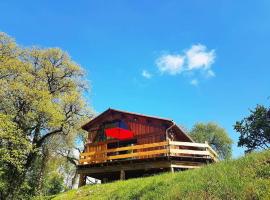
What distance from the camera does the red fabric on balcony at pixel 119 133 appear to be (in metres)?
28.9

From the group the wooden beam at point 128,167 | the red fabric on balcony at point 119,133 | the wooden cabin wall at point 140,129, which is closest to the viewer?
the wooden beam at point 128,167

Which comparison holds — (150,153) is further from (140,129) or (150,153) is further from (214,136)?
(214,136)

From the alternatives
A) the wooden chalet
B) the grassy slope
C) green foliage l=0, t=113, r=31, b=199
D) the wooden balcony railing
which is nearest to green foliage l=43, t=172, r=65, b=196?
green foliage l=0, t=113, r=31, b=199

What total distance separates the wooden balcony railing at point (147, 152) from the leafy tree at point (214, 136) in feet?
147

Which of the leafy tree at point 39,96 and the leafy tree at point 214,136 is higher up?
the leafy tree at point 214,136

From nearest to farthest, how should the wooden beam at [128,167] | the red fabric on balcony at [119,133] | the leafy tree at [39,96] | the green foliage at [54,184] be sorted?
the wooden beam at [128,167]
the red fabric on balcony at [119,133]
the leafy tree at [39,96]
the green foliage at [54,184]

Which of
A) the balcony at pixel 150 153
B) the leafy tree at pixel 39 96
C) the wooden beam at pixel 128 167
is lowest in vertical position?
the wooden beam at pixel 128 167

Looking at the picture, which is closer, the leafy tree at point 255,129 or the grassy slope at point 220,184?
the grassy slope at point 220,184

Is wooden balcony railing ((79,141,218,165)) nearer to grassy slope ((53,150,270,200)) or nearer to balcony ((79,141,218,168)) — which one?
balcony ((79,141,218,168))

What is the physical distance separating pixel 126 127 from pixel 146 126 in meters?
2.20

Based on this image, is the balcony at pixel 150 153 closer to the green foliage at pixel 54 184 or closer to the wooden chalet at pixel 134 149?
the wooden chalet at pixel 134 149

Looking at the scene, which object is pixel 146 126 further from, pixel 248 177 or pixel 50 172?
pixel 50 172

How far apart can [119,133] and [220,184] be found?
17.9 meters

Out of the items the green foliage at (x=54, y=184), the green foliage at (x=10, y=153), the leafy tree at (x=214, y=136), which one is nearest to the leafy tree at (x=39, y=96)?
the green foliage at (x=10, y=153)
